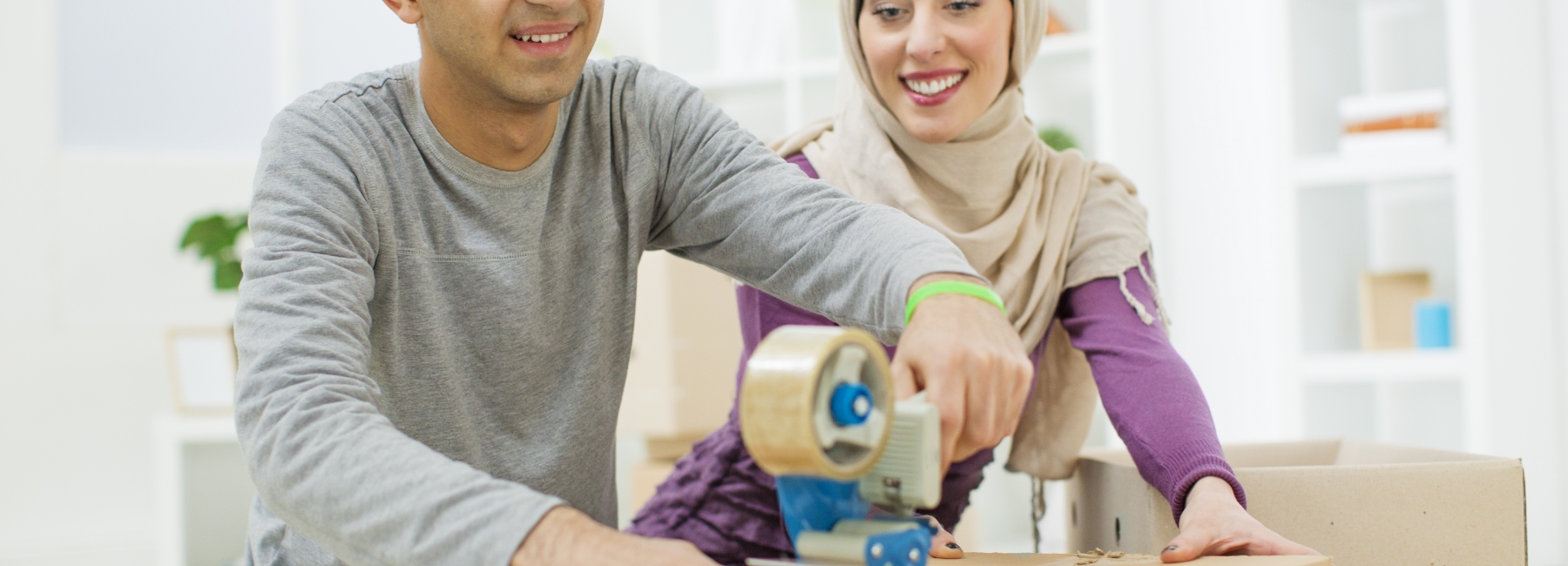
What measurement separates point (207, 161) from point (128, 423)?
807mm

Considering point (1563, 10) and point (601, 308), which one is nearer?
point (601, 308)

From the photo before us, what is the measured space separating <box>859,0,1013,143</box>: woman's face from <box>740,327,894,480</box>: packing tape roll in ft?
2.55

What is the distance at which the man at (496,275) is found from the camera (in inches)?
29.0

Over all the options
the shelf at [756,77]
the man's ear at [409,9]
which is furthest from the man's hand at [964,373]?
the shelf at [756,77]

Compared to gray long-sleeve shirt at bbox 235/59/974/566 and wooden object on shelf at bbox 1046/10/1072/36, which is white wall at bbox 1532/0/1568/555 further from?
gray long-sleeve shirt at bbox 235/59/974/566

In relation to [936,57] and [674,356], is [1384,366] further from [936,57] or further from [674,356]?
[936,57]

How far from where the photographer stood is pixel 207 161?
139 inches

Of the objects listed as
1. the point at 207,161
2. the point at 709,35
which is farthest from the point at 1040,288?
the point at 207,161

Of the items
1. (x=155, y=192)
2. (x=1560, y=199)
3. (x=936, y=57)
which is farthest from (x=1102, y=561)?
(x=155, y=192)

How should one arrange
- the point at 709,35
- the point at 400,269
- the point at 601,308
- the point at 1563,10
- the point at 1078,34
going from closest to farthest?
1. the point at 400,269
2. the point at 601,308
3. the point at 1563,10
4. the point at 1078,34
5. the point at 709,35

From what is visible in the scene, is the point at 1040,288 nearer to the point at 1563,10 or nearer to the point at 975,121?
the point at 975,121

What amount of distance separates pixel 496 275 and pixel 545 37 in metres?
0.22

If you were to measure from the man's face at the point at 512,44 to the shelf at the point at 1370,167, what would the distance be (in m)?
2.13

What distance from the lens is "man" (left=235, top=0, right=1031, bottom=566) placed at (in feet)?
2.41
